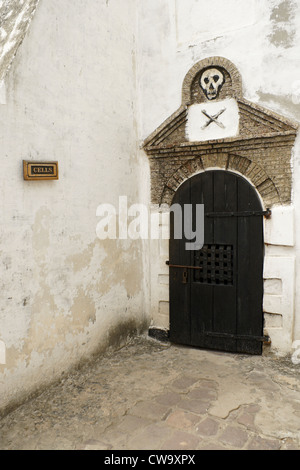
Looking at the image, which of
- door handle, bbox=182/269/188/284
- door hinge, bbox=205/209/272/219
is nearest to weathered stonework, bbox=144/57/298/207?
door hinge, bbox=205/209/272/219

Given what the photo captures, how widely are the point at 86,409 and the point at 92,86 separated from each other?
351 centimetres

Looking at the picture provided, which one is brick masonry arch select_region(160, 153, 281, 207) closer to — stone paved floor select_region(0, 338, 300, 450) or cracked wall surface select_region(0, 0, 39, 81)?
stone paved floor select_region(0, 338, 300, 450)

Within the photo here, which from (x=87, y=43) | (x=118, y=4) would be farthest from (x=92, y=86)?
(x=118, y=4)

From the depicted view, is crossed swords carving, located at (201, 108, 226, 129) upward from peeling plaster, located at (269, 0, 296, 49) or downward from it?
downward

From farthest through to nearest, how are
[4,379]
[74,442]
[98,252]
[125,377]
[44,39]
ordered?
[98,252] → [125,377] → [44,39] → [4,379] → [74,442]

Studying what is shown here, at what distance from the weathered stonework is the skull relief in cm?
6

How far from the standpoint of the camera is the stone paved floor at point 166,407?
309cm

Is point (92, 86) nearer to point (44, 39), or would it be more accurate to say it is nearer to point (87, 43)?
point (87, 43)

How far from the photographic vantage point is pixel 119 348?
501 cm

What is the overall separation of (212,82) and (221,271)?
238 centimetres

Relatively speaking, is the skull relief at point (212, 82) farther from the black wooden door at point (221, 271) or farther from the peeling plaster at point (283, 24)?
the black wooden door at point (221, 271)

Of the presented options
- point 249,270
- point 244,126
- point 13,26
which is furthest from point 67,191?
point 249,270

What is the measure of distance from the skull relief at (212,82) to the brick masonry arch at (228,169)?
77 centimetres

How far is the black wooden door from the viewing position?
4621mm
